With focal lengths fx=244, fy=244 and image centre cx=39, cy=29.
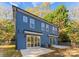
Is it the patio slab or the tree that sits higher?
the tree

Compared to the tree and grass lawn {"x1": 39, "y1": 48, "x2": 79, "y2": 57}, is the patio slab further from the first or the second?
the tree

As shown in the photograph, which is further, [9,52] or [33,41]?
[33,41]

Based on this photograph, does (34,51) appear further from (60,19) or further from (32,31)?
(60,19)

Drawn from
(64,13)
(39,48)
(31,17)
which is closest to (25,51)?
(39,48)

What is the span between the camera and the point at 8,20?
5336 mm

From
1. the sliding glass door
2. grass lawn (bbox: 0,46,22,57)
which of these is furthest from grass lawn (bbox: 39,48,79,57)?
grass lawn (bbox: 0,46,22,57)

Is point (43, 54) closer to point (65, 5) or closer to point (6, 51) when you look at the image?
point (6, 51)

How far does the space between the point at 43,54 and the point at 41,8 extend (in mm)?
1026

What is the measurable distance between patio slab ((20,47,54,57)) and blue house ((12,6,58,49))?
0.26ft

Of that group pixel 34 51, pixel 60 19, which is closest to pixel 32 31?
pixel 34 51

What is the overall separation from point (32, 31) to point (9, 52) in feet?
2.24

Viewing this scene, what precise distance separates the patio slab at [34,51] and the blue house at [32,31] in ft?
0.26

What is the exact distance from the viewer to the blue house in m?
5.30

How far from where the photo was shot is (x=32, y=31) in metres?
5.40
